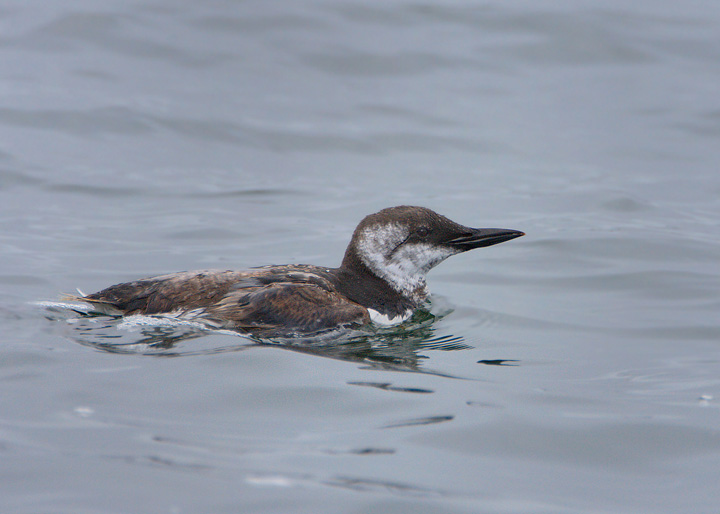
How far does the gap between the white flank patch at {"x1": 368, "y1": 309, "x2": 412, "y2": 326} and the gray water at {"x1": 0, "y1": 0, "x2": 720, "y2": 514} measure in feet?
0.42

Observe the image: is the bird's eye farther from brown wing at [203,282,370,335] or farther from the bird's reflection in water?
brown wing at [203,282,370,335]

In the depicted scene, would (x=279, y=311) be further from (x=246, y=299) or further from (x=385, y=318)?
(x=385, y=318)

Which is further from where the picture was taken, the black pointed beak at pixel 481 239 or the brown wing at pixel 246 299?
the black pointed beak at pixel 481 239

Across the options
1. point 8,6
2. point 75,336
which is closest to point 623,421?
point 75,336

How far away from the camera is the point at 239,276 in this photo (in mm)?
5570

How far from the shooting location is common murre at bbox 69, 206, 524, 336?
527cm

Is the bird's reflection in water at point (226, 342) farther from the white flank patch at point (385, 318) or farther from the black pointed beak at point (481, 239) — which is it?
the black pointed beak at point (481, 239)

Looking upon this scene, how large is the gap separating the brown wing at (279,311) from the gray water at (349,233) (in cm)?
14

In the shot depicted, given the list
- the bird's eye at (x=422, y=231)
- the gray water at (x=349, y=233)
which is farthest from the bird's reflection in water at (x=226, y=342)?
the bird's eye at (x=422, y=231)

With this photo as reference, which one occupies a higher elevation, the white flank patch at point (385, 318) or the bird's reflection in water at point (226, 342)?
the white flank patch at point (385, 318)

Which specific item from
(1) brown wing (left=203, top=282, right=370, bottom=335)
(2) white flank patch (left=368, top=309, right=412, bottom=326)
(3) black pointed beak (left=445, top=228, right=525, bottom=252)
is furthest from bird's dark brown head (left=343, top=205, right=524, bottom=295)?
(1) brown wing (left=203, top=282, right=370, bottom=335)

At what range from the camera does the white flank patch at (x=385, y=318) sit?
18.9ft

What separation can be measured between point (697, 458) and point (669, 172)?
786 centimetres

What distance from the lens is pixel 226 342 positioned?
5.13 meters
